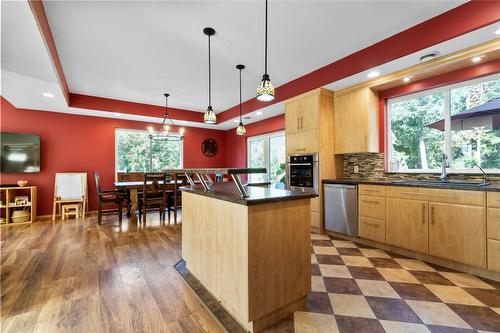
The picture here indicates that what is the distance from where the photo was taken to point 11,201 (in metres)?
4.56

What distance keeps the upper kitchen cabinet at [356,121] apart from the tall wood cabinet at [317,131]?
12 cm

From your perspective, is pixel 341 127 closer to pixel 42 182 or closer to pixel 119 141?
pixel 119 141

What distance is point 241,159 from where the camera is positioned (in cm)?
668

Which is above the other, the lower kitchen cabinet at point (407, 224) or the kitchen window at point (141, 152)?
the kitchen window at point (141, 152)

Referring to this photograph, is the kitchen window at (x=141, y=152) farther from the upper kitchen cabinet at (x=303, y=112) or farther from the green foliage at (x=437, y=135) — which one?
the green foliage at (x=437, y=135)

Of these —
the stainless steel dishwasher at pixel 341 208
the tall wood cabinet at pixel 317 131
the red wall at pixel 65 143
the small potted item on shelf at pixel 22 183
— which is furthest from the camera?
the red wall at pixel 65 143

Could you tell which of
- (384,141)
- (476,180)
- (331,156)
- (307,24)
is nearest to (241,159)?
(331,156)

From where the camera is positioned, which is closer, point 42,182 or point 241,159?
point 42,182

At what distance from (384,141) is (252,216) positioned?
2.97 metres

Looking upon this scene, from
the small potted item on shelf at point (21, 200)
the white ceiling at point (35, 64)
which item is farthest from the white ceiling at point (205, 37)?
the small potted item on shelf at point (21, 200)

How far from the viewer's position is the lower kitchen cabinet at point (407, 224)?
2527 mm

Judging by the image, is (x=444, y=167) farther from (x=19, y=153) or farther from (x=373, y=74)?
(x=19, y=153)

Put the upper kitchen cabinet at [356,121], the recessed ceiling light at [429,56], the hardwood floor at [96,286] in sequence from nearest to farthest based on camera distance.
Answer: the hardwood floor at [96,286] → the recessed ceiling light at [429,56] → the upper kitchen cabinet at [356,121]

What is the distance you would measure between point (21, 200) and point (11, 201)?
1.01 feet
